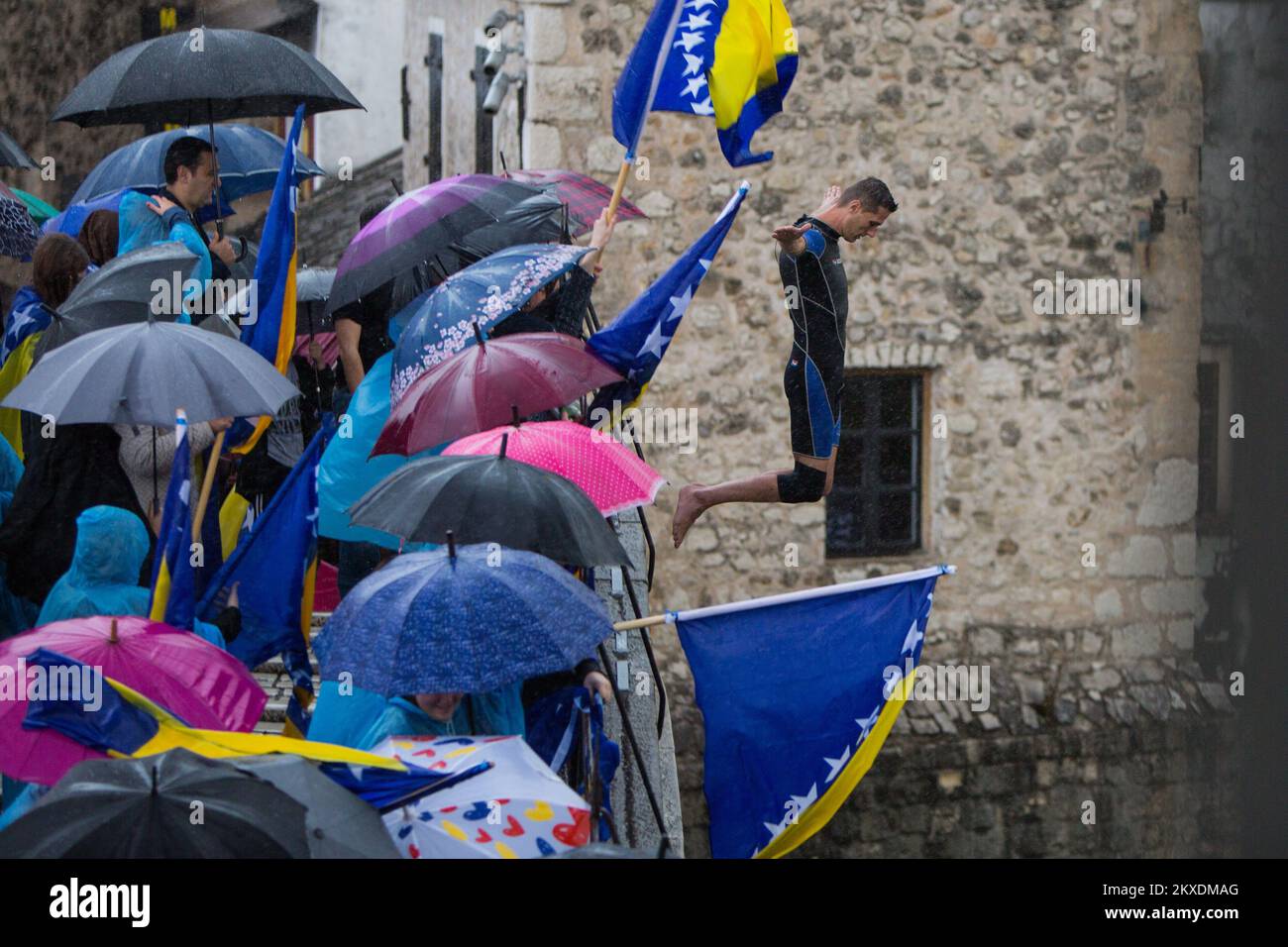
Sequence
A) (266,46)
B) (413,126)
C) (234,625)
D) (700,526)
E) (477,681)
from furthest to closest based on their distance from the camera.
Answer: (413,126)
(700,526)
(266,46)
(234,625)
(477,681)

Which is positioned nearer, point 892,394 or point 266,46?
point 266,46

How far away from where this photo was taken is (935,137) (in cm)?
1182

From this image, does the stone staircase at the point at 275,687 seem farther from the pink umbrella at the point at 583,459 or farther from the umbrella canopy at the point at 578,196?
the umbrella canopy at the point at 578,196

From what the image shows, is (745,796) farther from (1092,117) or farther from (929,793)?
(1092,117)

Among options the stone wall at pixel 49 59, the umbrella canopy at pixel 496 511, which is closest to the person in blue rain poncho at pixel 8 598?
the umbrella canopy at pixel 496 511

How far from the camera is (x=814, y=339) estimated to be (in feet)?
21.2

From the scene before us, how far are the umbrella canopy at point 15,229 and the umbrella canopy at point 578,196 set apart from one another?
2154mm

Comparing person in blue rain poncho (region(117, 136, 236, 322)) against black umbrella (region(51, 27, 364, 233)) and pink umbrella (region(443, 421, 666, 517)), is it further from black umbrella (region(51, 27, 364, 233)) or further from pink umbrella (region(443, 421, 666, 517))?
pink umbrella (region(443, 421, 666, 517))

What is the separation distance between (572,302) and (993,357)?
19.9 ft

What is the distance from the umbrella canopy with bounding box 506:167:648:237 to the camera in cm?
788

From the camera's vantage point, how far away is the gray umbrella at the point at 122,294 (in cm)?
577

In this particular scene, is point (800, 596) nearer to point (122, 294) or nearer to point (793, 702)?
point (793, 702)

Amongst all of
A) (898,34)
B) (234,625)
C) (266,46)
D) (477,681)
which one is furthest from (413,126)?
(477,681)

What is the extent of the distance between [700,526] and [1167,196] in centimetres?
412
